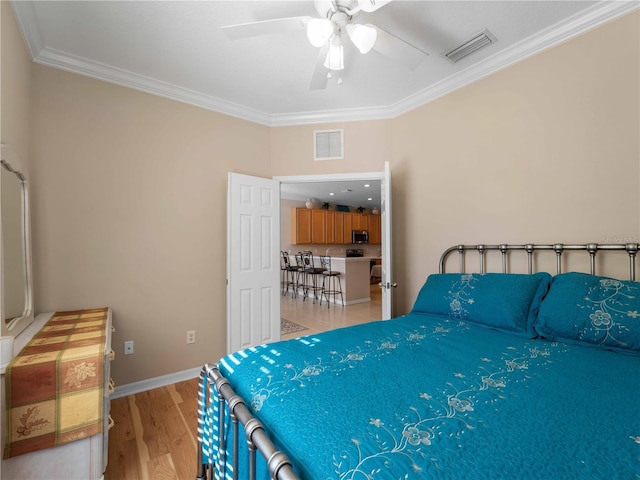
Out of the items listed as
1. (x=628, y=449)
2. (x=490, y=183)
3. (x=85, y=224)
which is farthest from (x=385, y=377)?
(x=85, y=224)

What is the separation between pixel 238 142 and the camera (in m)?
3.31

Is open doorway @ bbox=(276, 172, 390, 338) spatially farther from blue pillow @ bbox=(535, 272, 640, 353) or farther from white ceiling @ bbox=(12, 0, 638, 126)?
blue pillow @ bbox=(535, 272, 640, 353)

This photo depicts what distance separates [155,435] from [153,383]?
2.60 ft

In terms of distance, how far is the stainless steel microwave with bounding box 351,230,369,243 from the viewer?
9481mm

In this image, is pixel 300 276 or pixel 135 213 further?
pixel 300 276

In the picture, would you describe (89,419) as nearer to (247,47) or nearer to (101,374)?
(101,374)

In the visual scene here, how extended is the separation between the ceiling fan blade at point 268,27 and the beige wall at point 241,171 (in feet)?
5.22

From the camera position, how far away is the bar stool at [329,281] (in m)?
6.44

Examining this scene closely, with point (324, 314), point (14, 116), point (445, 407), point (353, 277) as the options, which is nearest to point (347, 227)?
point (353, 277)

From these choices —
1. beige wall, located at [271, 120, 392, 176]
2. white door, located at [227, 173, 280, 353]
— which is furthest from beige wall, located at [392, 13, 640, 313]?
white door, located at [227, 173, 280, 353]

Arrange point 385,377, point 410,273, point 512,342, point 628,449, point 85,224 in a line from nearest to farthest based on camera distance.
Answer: point 628,449 → point 385,377 → point 512,342 → point 85,224 → point 410,273

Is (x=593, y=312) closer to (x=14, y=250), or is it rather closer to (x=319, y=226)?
(x=14, y=250)

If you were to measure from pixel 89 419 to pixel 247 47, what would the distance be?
2564 millimetres

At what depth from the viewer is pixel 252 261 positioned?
3250 millimetres
